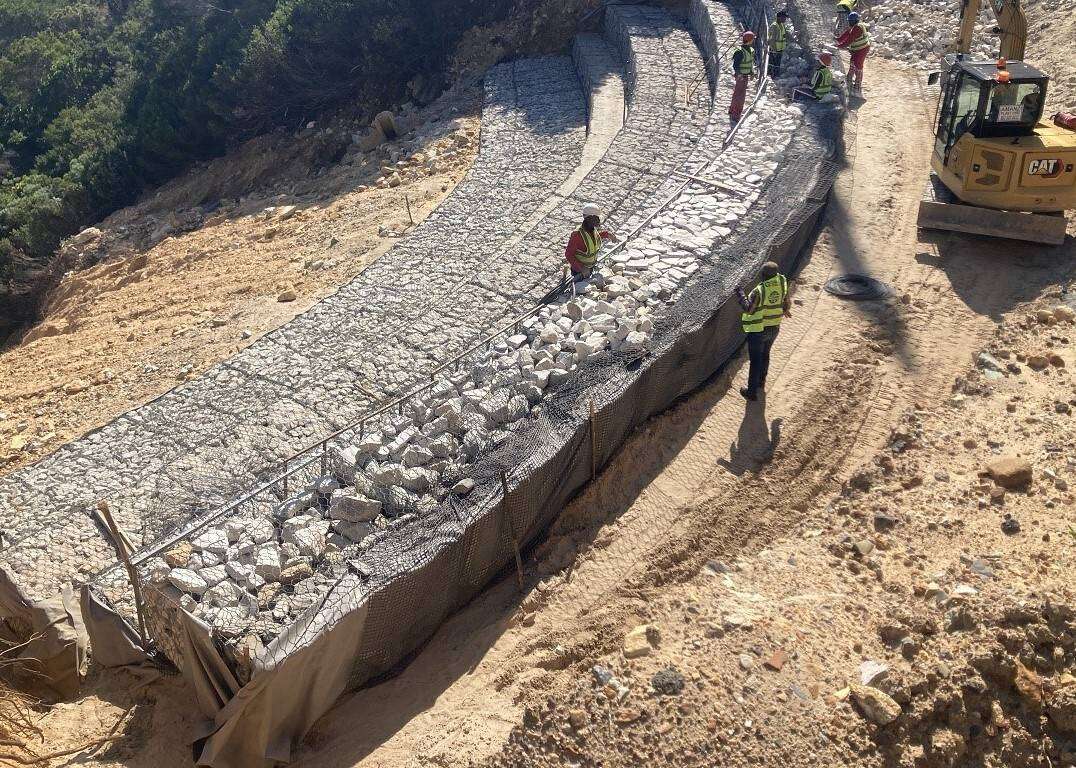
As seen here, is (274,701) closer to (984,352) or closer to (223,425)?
(223,425)

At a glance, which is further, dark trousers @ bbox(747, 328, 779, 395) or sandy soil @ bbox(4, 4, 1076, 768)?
dark trousers @ bbox(747, 328, 779, 395)

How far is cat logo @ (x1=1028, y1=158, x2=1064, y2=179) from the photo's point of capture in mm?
10289

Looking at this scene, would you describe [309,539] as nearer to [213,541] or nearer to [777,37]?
[213,541]

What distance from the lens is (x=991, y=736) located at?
19.2ft

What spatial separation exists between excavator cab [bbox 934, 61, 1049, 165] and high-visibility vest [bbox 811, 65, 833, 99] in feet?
8.52

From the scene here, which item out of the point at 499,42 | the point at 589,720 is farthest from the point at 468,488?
the point at 499,42

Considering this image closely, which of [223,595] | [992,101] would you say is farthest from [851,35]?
[223,595]

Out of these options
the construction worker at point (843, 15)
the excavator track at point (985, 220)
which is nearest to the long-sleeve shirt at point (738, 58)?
the construction worker at point (843, 15)

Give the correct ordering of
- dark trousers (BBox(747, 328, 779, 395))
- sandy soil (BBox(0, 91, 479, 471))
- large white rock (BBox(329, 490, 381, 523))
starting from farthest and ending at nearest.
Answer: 1. sandy soil (BBox(0, 91, 479, 471))
2. dark trousers (BBox(747, 328, 779, 395))
3. large white rock (BBox(329, 490, 381, 523))

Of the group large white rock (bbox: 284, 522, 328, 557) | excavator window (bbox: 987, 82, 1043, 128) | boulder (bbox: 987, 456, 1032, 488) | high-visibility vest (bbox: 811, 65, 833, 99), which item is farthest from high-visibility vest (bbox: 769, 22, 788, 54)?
large white rock (bbox: 284, 522, 328, 557)

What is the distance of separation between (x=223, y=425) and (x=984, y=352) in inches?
332

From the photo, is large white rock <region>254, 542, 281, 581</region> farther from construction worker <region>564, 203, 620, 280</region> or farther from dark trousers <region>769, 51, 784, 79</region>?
dark trousers <region>769, 51, 784, 79</region>

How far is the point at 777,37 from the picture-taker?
49.4ft

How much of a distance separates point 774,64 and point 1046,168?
624 cm
